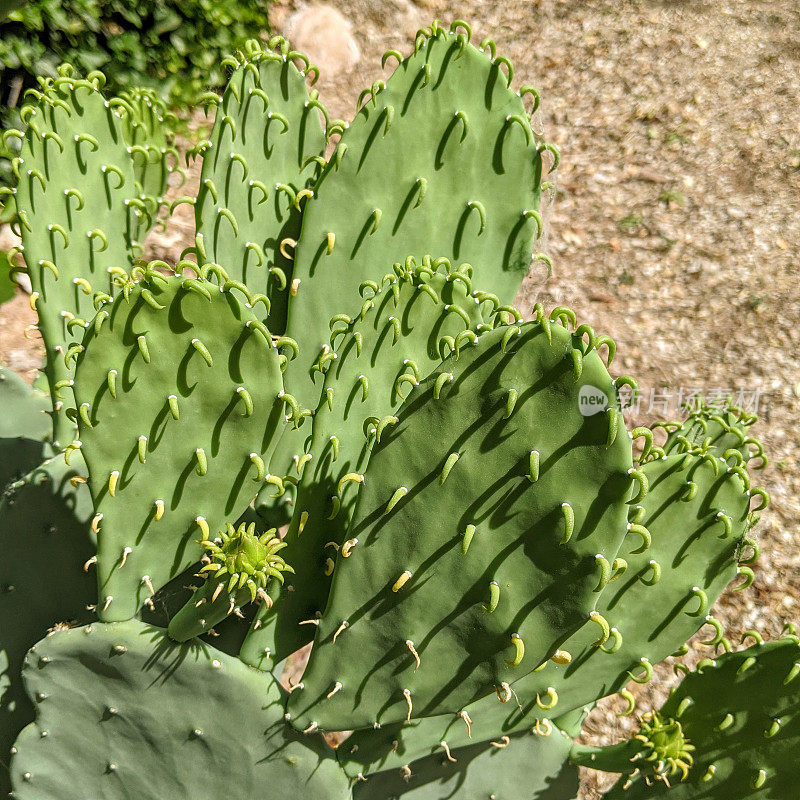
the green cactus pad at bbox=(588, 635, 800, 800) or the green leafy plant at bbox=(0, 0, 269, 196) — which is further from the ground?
the green leafy plant at bbox=(0, 0, 269, 196)

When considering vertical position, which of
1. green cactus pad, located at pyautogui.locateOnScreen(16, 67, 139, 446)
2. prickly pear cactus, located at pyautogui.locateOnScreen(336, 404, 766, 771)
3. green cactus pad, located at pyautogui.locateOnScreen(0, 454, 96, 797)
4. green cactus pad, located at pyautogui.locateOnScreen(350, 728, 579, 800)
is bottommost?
green cactus pad, located at pyautogui.locateOnScreen(350, 728, 579, 800)

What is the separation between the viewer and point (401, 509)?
0.89m

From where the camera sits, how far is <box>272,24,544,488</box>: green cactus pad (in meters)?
1.16

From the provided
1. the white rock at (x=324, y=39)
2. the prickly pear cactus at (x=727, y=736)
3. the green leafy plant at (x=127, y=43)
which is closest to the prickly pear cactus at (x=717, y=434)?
the prickly pear cactus at (x=727, y=736)

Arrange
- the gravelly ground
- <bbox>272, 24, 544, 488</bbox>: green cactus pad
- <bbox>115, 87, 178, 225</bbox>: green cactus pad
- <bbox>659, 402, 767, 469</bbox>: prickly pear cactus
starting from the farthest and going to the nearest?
the gravelly ground
<bbox>115, 87, 178, 225</bbox>: green cactus pad
<bbox>659, 402, 767, 469</bbox>: prickly pear cactus
<bbox>272, 24, 544, 488</bbox>: green cactus pad

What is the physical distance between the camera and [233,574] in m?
0.91

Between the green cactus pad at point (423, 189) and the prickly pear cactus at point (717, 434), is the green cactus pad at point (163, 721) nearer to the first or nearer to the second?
the green cactus pad at point (423, 189)

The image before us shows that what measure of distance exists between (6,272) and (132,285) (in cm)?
200

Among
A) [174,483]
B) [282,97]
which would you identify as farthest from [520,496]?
[282,97]

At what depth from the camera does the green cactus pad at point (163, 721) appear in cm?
102

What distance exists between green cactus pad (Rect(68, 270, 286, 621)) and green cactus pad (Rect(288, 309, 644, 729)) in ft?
0.53

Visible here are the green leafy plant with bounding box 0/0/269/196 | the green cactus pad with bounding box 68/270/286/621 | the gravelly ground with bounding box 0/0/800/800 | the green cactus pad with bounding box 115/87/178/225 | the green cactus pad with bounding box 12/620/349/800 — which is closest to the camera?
the green cactus pad with bounding box 68/270/286/621

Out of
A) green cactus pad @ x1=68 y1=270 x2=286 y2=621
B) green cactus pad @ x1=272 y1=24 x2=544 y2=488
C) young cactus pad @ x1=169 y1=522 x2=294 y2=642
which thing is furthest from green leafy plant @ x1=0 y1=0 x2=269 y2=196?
young cactus pad @ x1=169 y1=522 x2=294 y2=642

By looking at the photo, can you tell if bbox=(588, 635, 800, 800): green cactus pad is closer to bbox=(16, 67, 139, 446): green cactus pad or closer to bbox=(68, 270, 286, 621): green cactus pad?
bbox=(68, 270, 286, 621): green cactus pad
